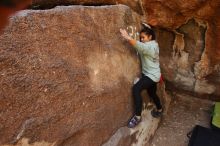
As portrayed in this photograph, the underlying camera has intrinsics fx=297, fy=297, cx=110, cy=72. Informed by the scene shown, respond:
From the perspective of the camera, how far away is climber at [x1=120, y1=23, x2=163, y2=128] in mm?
2596

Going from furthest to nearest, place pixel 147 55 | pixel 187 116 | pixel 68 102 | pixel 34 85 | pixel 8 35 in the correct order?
pixel 187 116 → pixel 147 55 → pixel 68 102 → pixel 34 85 → pixel 8 35

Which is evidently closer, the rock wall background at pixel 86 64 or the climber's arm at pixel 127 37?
the rock wall background at pixel 86 64

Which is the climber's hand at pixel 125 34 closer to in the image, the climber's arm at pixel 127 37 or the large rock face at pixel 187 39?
the climber's arm at pixel 127 37

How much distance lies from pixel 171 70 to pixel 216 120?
2.55ft

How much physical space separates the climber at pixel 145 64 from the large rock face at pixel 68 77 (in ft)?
0.23

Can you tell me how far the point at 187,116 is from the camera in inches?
142

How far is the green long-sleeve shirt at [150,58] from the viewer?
2.59 m

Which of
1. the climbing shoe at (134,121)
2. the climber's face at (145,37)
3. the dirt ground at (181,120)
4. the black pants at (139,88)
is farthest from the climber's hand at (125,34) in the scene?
the dirt ground at (181,120)

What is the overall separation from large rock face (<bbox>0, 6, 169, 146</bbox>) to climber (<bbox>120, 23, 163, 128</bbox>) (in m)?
0.07

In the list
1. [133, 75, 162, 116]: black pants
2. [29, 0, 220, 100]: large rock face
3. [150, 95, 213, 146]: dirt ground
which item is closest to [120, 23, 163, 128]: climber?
[133, 75, 162, 116]: black pants

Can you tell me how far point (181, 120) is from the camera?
11.6ft

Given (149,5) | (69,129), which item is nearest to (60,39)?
(69,129)

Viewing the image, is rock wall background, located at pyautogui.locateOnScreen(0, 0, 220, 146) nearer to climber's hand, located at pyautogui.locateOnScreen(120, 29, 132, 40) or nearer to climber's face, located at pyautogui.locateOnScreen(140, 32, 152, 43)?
climber's hand, located at pyautogui.locateOnScreen(120, 29, 132, 40)

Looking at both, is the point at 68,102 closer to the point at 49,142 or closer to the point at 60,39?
the point at 49,142
